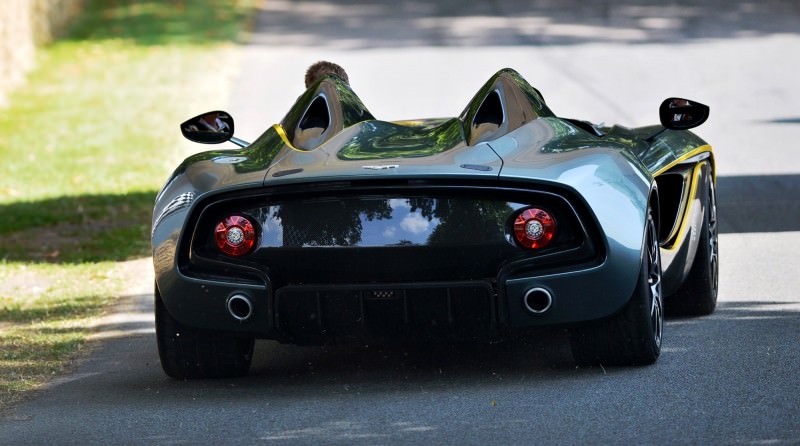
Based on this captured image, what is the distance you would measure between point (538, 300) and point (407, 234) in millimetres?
555

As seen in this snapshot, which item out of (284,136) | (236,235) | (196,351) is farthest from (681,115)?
(196,351)

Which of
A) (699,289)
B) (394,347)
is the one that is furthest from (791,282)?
(394,347)

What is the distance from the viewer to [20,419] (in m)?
6.01

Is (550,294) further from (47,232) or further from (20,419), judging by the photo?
(47,232)

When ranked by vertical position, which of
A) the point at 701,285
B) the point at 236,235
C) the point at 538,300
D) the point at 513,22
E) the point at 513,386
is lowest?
the point at 513,22

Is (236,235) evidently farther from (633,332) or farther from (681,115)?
(681,115)

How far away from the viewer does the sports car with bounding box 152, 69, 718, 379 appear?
5895 mm

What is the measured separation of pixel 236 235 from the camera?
19.9 feet

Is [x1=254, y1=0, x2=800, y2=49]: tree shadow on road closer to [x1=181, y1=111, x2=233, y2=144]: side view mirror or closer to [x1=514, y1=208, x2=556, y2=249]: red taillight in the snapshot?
→ [x1=181, y1=111, x2=233, y2=144]: side view mirror

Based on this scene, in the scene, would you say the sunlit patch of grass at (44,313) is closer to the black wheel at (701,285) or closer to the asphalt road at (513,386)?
the asphalt road at (513,386)

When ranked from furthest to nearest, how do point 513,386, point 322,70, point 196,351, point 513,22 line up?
point 513,22 → point 322,70 → point 196,351 → point 513,386

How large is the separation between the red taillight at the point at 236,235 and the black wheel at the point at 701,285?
8.32ft

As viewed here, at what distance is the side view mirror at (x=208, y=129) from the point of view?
710 cm

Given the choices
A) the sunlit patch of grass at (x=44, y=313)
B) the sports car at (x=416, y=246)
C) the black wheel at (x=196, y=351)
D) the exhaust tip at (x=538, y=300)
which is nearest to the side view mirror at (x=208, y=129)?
the sports car at (x=416, y=246)
